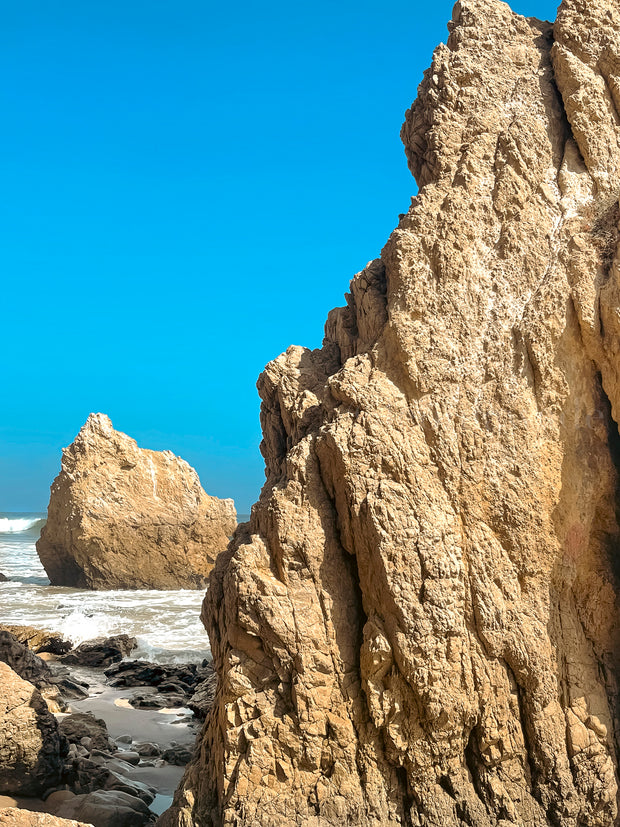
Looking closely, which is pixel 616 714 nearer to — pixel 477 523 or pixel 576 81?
pixel 477 523

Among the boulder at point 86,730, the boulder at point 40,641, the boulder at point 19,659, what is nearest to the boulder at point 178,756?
the boulder at point 86,730

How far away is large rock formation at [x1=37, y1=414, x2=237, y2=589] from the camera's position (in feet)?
80.1

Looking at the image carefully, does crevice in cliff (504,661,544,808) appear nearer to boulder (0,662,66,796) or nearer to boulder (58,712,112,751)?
boulder (0,662,66,796)

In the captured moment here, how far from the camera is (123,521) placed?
24688 mm

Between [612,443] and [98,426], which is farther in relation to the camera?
[98,426]

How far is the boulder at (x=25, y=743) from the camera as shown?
6988mm

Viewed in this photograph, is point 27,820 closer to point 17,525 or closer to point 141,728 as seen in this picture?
point 141,728

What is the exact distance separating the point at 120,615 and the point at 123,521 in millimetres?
6717

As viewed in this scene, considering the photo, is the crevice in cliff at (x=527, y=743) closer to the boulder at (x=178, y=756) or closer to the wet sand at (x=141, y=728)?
the wet sand at (x=141, y=728)

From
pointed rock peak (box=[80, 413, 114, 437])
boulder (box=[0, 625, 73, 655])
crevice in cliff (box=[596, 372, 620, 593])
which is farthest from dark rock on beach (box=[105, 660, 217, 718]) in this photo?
pointed rock peak (box=[80, 413, 114, 437])

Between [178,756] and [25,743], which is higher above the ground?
[25,743]

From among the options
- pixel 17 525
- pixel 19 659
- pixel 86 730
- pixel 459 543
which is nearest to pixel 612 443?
pixel 459 543

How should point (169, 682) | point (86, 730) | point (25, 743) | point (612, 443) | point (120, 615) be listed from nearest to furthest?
point (612, 443)
point (25, 743)
point (86, 730)
point (169, 682)
point (120, 615)

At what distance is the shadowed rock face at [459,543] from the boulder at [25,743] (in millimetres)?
2012
